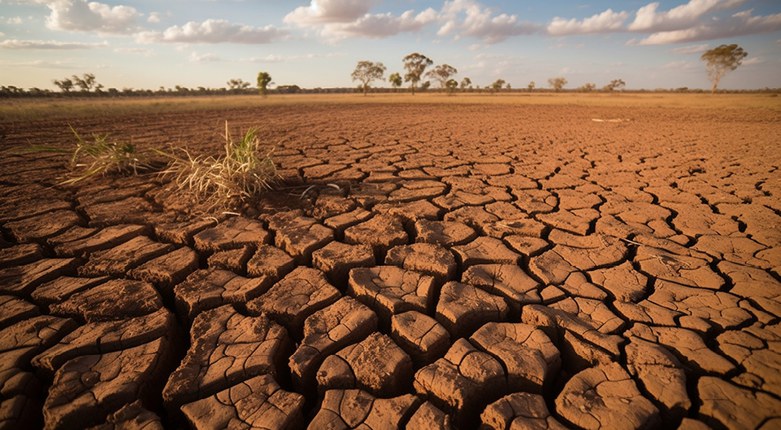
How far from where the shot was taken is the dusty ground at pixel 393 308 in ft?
3.43

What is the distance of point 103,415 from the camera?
102 cm

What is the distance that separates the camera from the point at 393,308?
4.76ft

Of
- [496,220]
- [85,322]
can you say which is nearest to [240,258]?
[85,322]

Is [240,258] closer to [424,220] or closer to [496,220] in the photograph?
[424,220]

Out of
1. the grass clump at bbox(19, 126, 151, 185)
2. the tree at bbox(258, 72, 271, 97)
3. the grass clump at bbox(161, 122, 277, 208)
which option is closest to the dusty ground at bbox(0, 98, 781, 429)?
the grass clump at bbox(161, 122, 277, 208)

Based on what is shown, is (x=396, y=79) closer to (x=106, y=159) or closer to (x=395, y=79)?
(x=395, y=79)

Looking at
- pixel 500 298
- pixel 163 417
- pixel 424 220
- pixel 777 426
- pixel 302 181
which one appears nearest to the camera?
pixel 777 426

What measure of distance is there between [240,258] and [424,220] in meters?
1.21

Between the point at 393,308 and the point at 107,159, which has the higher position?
the point at 107,159

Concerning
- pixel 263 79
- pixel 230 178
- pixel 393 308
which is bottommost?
pixel 393 308

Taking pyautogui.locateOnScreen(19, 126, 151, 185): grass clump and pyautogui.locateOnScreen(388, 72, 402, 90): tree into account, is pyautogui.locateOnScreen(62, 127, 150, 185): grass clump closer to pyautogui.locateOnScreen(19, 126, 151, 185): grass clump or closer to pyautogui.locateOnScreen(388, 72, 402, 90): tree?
pyautogui.locateOnScreen(19, 126, 151, 185): grass clump

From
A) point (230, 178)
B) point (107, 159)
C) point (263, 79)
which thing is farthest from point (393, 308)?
point (263, 79)

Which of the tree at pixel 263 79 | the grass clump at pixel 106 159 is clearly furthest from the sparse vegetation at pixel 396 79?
the grass clump at pixel 106 159

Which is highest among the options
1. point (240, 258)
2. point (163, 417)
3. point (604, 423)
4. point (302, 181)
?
point (302, 181)
